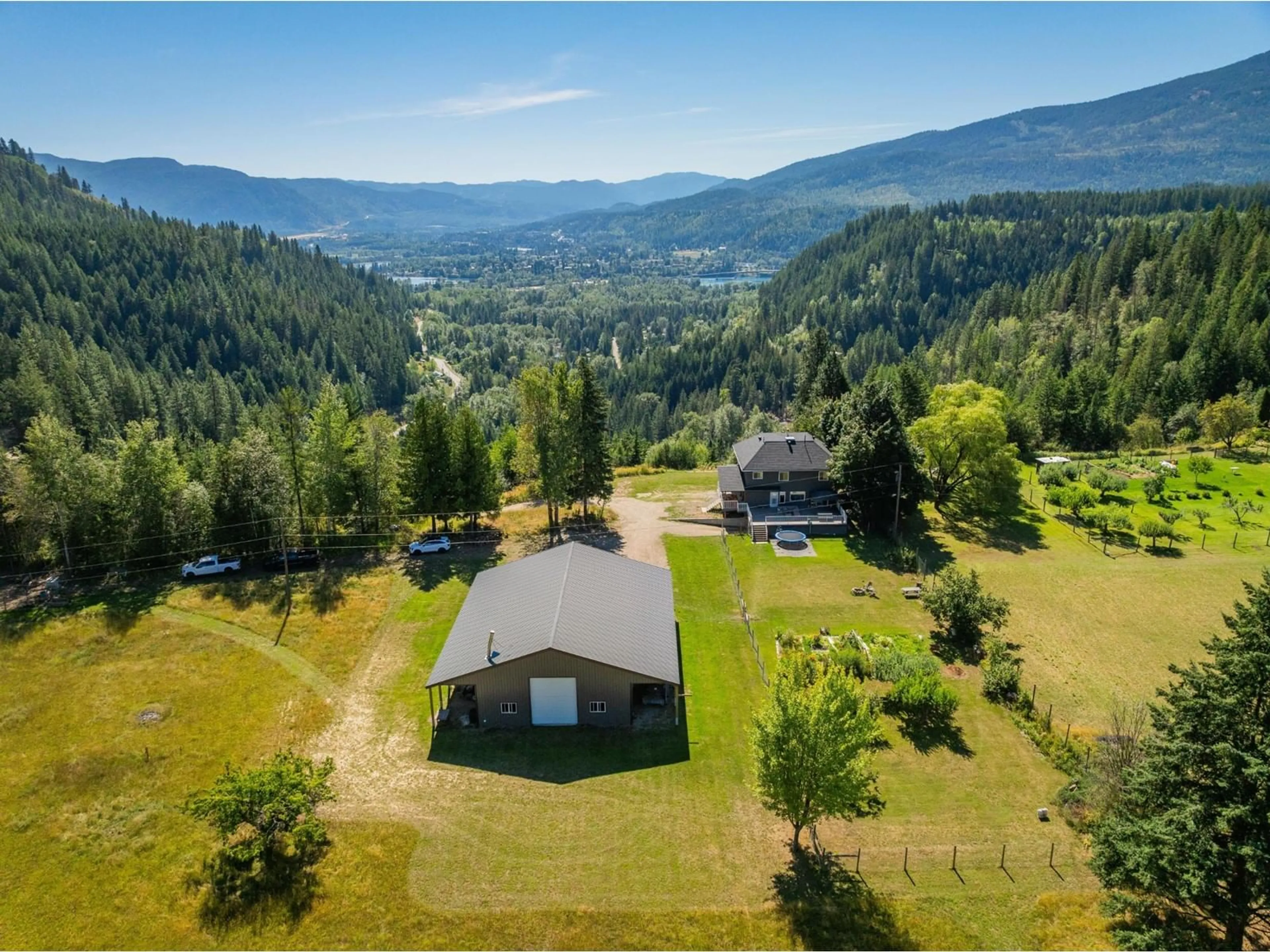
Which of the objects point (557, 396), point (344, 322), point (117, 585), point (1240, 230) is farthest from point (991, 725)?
point (344, 322)

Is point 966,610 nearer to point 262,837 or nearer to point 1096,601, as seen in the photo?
point 1096,601

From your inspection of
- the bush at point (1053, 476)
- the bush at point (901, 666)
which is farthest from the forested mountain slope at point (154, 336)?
the bush at point (1053, 476)

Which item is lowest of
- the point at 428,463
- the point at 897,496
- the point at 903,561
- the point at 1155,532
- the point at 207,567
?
the point at 903,561

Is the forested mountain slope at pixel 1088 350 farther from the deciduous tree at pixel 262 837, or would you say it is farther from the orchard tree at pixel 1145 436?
the deciduous tree at pixel 262 837

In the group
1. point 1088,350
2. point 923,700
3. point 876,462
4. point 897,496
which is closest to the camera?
point 923,700

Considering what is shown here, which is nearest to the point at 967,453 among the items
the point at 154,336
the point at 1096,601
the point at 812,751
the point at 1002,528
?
the point at 1002,528

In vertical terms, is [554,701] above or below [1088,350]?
below

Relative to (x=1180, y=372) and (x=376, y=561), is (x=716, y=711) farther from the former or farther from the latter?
(x=1180, y=372)
